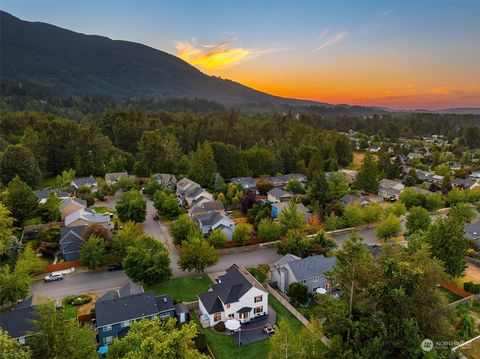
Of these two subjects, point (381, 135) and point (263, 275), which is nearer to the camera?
point (263, 275)

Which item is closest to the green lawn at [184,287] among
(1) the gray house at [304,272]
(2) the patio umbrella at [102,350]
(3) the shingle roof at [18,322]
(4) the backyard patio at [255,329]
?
(4) the backyard patio at [255,329]

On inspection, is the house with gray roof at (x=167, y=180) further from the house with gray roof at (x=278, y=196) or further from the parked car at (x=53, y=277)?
the parked car at (x=53, y=277)

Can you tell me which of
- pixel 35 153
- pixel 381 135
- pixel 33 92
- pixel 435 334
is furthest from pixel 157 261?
pixel 33 92

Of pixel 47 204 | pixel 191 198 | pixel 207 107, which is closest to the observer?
pixel 47 204

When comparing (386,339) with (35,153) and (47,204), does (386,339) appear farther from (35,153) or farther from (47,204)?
(35,153)

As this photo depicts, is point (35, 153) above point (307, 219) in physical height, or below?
above

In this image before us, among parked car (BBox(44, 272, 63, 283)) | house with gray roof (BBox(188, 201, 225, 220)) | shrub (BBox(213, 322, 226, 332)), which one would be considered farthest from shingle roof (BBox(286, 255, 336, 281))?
parked car (BBox(44, 272, 63, 283))

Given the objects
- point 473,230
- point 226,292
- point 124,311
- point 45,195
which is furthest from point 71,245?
point 473,230

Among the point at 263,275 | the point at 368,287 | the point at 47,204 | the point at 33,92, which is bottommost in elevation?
the point at 263,275
